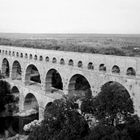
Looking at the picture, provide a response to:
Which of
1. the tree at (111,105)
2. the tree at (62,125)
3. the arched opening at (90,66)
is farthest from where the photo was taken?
the arched opening at (90,66)

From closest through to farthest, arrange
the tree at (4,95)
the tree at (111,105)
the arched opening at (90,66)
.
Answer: the tree at (111,105), the arched opening at (90,66), the tree at (4,95)

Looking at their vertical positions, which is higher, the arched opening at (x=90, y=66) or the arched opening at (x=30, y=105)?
the arched opening at (x=90, y=66)

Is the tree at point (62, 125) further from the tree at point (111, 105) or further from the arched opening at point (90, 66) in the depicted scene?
the arched opening at point (90, 66)

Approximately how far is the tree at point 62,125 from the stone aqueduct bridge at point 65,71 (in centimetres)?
613

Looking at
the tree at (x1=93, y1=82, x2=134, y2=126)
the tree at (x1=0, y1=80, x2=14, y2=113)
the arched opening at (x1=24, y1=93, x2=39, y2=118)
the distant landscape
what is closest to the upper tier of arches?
the tree at (x1=0, y1=80, x2=14, y2=113)

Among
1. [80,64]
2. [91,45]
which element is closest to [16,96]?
[80,64]

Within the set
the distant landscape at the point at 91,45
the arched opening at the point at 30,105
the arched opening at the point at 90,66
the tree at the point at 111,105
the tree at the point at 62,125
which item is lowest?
the arched opening at the point at 30,105

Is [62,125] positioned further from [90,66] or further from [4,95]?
[4,95]

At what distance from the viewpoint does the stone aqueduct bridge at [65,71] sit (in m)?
16.3

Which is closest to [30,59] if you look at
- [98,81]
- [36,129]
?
[98,81]

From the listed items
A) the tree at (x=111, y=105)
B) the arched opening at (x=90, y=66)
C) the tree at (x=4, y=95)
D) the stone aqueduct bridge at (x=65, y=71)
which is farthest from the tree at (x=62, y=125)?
the tree at (x=4, y=95)

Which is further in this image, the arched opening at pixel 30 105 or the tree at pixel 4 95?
the arched opening at pixel 30 105

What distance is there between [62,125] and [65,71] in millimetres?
11199

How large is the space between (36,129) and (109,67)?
8.24 meters
